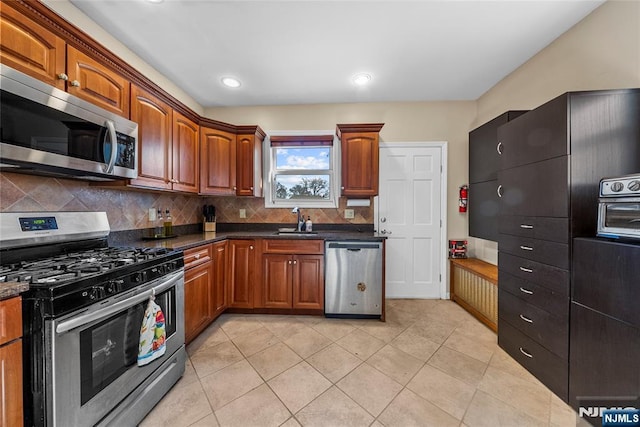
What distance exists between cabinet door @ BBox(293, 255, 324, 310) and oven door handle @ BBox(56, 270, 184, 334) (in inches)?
48.8

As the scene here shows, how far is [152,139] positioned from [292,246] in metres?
1.62

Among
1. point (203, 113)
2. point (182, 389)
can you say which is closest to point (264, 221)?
point (203, 113)

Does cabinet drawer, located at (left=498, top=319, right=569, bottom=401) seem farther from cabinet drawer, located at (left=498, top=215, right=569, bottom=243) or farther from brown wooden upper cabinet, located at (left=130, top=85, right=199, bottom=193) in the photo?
brown wooden upper cabinet, located at (left=130, top=85, right=199, bottom=193)

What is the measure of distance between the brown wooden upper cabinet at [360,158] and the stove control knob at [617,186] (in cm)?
178

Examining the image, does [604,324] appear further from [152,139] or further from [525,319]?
[152,139]

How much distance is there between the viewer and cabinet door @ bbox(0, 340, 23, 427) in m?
0.87

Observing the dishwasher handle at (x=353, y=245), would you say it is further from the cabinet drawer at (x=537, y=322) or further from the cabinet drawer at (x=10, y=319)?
Result: the cabinet drawer at (x=10, y=319)

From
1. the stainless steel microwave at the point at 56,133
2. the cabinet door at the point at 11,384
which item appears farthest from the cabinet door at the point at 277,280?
the cabinet door at the point at 11,384

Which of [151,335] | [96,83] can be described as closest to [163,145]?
[96,83]

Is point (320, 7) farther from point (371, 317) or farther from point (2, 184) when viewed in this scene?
point (371, 317)

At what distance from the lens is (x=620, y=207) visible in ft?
4.07

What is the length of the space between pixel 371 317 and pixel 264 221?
72.5 inches

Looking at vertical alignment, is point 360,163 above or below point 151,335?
above

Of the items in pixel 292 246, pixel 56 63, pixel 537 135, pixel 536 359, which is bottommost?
pixel 536 359
